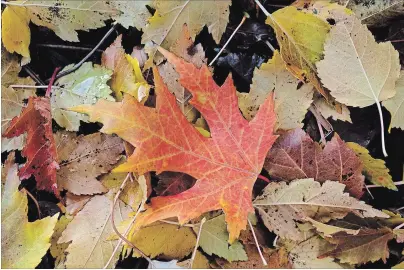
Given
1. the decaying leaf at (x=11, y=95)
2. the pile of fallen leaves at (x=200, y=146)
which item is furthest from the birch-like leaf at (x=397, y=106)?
the decaying leaf at (x=11, y=95)

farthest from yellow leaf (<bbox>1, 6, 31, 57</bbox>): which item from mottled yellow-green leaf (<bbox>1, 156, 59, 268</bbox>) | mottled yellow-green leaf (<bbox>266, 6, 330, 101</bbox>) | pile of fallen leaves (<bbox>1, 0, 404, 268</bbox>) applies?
mottled yellow-green leaf (<bbox>266, 6, 330, 101</bbox>)

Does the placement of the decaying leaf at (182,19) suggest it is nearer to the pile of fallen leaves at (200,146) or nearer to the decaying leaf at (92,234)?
the pile of fallen leaves at (200,146)

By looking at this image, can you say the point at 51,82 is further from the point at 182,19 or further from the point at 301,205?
the point at 301,205

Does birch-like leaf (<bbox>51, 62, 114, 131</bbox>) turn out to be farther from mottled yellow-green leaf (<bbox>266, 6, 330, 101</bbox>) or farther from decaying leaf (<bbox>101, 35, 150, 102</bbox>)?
mottled yellow-green leaf (<bbox>266, 6, 330, 101</bbox>)

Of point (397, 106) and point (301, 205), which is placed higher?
point (397, 106)

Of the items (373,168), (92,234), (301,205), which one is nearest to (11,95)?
(92,234)

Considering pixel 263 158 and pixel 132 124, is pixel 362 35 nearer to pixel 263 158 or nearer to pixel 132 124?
pixel 263 158

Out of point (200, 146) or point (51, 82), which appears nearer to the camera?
point (200, 146)
